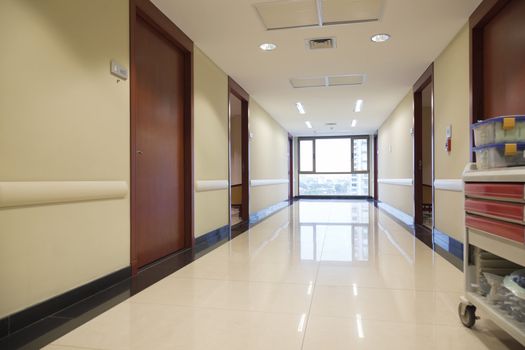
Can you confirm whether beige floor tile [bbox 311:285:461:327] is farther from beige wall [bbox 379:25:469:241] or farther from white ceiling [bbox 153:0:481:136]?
white ceiling [bbox 153:0:481:136]

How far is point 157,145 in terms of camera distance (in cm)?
390

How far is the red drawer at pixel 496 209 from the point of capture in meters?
1.56

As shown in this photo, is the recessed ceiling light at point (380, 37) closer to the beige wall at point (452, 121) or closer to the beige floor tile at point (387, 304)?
the beige wall at point (452, 121)

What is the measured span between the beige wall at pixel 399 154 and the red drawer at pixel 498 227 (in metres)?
5.32

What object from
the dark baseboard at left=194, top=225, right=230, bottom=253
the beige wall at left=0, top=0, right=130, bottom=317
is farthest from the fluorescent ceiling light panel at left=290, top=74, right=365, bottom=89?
the beige wall at left=0, top=0, right=130, bottom=317

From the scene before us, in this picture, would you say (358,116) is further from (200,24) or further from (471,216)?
(471,216)

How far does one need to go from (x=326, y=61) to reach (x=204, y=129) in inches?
84.2

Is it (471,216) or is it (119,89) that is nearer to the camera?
(471,216)

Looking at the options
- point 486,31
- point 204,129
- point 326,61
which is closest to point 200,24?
point 204,129

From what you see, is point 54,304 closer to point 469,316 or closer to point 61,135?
point 61,135

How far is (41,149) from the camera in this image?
222 centimetres

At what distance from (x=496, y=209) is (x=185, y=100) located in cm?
373

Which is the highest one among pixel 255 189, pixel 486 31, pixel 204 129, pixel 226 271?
pixel 486 31

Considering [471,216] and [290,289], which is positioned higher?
[471,216]
